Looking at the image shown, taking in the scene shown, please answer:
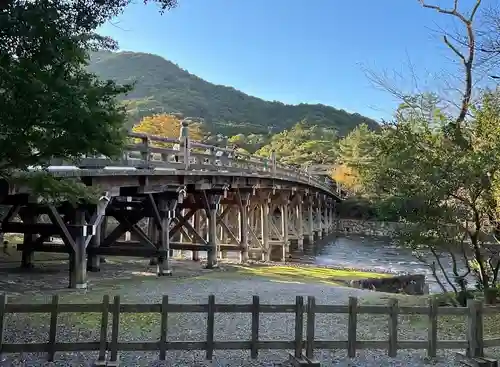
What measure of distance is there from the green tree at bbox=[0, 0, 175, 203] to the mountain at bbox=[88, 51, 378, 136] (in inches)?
3446

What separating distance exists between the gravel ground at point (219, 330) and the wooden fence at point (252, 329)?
8.8 inches

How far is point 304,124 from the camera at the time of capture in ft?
286

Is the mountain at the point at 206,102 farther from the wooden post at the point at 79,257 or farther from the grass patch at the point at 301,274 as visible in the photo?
the wooden post at the point at 79,257

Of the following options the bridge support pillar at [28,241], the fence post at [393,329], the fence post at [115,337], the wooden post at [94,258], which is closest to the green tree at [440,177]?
the fence post at [393,329]

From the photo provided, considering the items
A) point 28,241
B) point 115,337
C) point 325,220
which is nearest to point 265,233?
point 28,241

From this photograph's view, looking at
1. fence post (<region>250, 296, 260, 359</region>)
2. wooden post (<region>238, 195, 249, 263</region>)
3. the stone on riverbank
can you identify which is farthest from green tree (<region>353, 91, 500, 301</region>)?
wooden post (<region>238, 195, 249, 263</region>)

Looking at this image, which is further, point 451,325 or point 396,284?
point 396,284

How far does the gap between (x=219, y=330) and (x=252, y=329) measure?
1985 millimetres

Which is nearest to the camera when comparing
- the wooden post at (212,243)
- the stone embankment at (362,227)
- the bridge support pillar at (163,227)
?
the bridge support pillar at (163,227)

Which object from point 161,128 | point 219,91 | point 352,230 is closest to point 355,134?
point 352,230

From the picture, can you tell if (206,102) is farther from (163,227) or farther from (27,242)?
(163,227)

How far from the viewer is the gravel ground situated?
604cm

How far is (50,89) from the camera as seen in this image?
4.59m

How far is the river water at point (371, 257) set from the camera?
2394 centimetres
